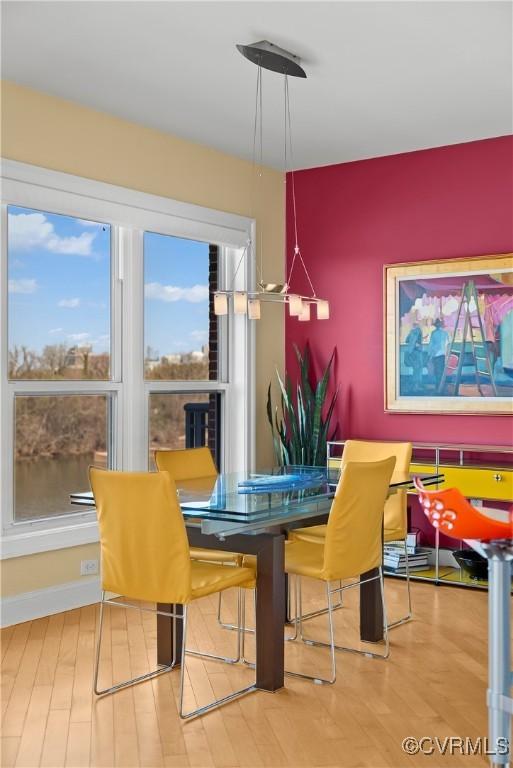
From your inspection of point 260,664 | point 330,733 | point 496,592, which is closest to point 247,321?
point 260,664

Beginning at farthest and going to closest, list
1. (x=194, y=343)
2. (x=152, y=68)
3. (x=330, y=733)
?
(x=194, y=343) < (x=152, y=68) < (x=330, y=733)

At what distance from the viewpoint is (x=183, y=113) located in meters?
5.25

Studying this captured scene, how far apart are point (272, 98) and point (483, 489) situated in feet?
8.73

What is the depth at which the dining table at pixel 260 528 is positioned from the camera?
11.2 feet

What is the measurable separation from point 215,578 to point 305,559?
57cm

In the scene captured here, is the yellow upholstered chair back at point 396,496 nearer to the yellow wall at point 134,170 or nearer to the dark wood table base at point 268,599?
the dark wood table base at point 268,599

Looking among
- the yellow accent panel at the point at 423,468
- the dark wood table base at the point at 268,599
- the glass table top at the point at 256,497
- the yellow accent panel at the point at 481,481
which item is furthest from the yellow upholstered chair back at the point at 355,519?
the yellow accent panel at the point at 423,468

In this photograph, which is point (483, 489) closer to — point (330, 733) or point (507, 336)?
point (507, 336)

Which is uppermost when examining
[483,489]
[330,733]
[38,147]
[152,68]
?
[152,68]

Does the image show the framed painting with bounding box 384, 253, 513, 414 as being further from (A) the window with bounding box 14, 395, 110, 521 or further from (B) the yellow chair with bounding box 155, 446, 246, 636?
(A) the window with bounding box 14, 395, 110, 521

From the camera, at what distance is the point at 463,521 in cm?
217

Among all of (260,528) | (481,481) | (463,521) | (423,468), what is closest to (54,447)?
(260,528)

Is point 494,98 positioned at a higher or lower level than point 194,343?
higher

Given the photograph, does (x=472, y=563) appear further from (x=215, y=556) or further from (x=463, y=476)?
(x=215, y=556)
